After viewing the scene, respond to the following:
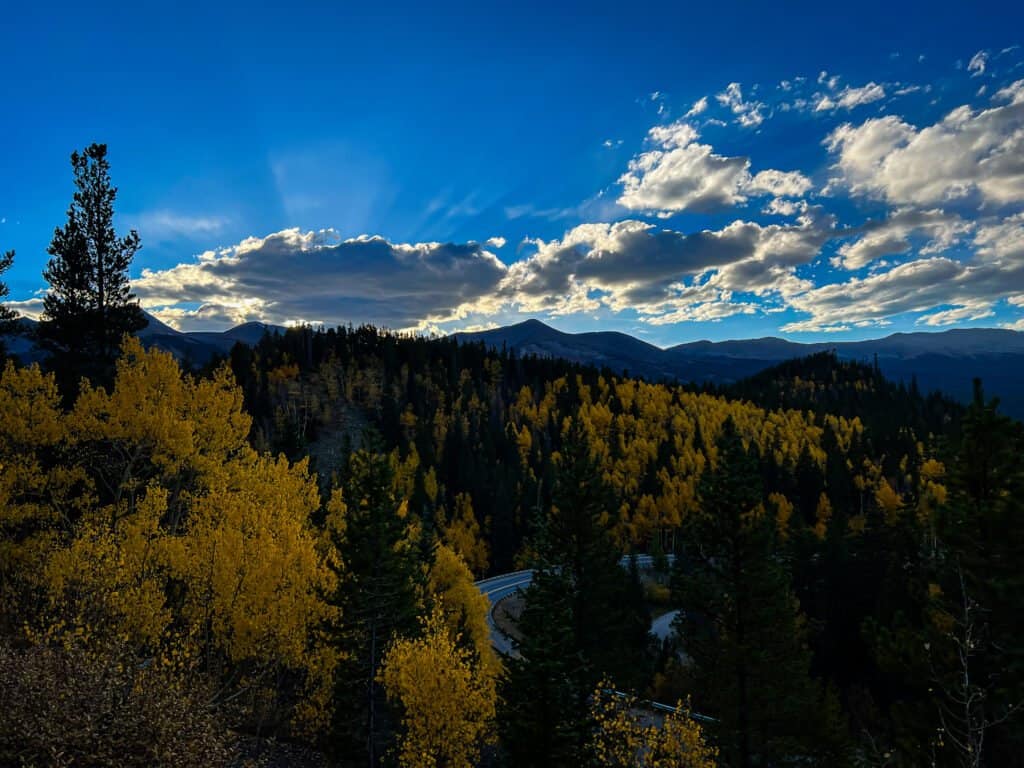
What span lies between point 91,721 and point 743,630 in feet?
68.4

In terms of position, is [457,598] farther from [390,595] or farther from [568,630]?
[568,630]

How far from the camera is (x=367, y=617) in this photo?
26.7 m

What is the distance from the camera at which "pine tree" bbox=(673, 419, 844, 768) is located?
870 inches

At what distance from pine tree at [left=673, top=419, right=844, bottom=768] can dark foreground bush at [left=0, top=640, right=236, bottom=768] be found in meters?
17.2

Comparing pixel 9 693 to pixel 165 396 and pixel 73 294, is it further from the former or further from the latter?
pixel 73 294

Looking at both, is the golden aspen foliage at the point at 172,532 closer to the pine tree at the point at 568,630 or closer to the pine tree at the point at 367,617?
the pine tree at the point at 367,617

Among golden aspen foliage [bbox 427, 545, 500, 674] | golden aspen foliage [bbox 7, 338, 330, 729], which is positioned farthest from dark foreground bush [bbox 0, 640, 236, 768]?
golden aspen foliage [bbox 427, 545, 500, 674]

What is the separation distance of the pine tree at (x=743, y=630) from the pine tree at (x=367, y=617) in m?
13.1

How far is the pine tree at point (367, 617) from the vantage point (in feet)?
85.7

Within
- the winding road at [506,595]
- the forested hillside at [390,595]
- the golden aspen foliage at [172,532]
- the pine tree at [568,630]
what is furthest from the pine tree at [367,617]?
the winding road at [506,595]

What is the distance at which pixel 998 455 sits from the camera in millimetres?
18516

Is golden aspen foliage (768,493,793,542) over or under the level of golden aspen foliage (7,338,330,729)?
under

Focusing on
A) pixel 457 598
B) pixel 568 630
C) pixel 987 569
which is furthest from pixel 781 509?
pixel 568 630

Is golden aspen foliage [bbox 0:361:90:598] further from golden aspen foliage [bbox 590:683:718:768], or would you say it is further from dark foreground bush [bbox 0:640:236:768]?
golden aspen foliage [bbox 590:683:718:768]
